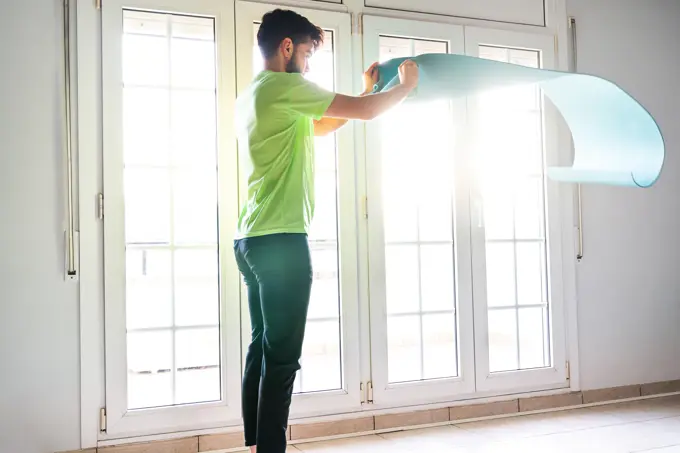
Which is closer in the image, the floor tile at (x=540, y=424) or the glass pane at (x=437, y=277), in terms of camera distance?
the floor tile at (x=540, y=424)

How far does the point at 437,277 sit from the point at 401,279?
205 millimetres

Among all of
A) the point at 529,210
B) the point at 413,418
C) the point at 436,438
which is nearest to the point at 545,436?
the point at 436,438

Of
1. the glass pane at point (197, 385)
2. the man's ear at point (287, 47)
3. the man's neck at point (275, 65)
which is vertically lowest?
the glass pane at point (197, 385)

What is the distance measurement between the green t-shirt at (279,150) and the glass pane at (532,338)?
1.66 meters

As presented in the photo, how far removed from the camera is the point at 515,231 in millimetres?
3539

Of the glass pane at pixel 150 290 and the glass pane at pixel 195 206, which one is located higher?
the glass pane at pixel 195 206

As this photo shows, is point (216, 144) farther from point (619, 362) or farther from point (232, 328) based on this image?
point (619, 362)

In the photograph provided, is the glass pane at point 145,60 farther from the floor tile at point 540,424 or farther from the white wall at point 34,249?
the floor tile at point 540,424

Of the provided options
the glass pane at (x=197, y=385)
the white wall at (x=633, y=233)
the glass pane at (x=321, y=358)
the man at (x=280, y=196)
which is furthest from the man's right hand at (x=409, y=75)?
the white wall at (x=633, y=233)

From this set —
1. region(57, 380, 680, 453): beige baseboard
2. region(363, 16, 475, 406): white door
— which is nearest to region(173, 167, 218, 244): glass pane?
region(363, 16, 475, 406): white door

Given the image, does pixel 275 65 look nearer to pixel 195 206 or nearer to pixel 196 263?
pixel 195 206

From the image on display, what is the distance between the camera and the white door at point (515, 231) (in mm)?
3418

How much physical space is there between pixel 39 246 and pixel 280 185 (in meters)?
1.08

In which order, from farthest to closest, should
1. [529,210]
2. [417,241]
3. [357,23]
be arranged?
1. [529,210]
2. [417,241]
3. [357,23]
